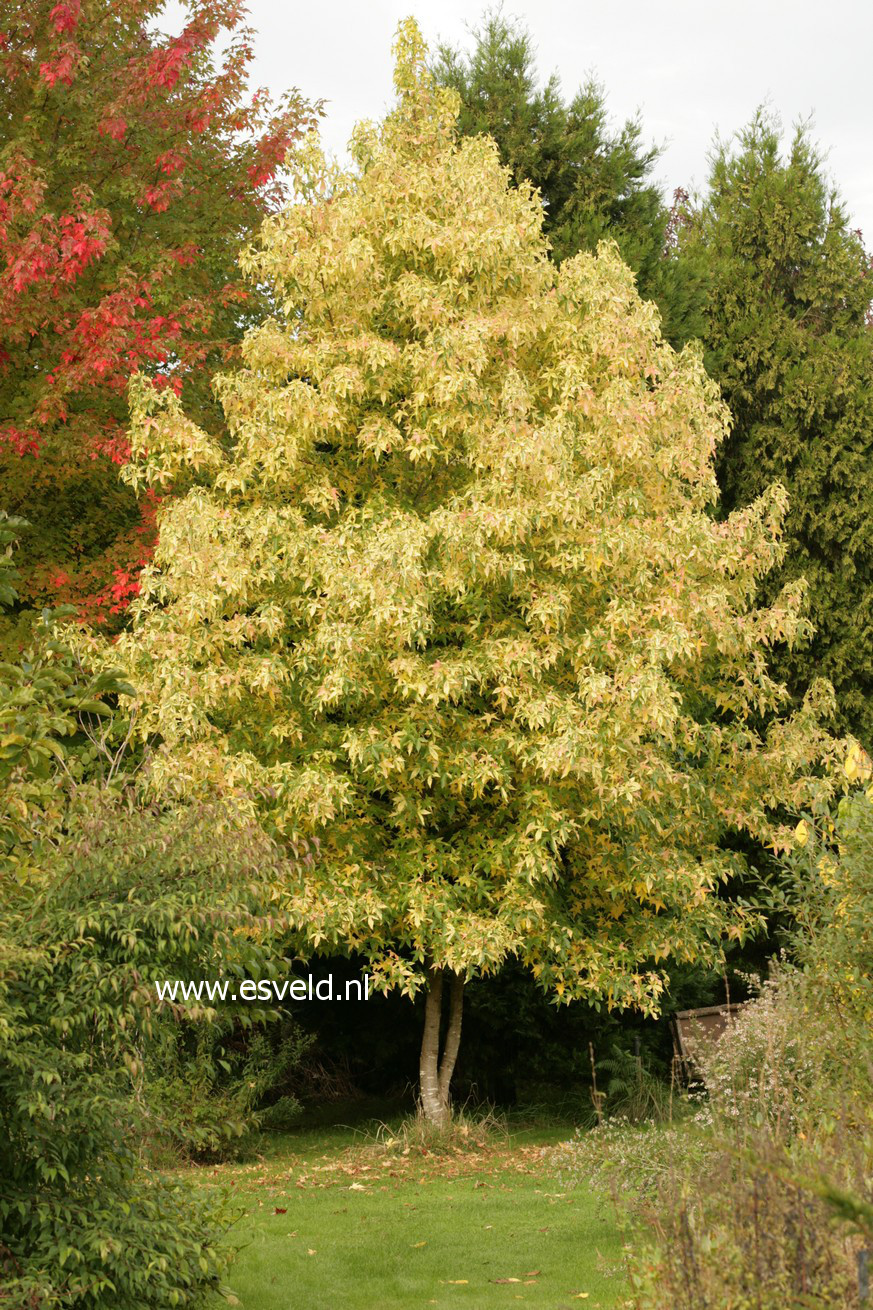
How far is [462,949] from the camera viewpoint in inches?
375

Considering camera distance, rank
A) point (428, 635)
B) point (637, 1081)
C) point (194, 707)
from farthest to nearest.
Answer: point (637, 1081) < point (428, 635) < point (194, 707)

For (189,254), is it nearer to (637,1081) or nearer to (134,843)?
(134,843)

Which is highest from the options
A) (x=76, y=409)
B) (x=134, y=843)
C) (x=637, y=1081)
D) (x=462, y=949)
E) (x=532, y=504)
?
(x=76, y=409)

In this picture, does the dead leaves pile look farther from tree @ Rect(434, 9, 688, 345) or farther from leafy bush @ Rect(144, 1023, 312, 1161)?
tree @ Rect(434, 9, 688, 345)

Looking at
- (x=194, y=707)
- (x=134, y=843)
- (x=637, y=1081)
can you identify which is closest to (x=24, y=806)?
(x=134, y=843)

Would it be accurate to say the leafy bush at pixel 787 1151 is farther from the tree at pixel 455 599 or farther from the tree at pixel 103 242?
the tree at pixel 103 242

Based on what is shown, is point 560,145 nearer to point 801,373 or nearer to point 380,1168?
point 801,373

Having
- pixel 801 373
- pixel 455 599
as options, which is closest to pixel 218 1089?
pixel 455 599

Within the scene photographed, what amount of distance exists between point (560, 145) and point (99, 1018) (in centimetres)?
1309

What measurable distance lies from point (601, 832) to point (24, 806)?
6751mm

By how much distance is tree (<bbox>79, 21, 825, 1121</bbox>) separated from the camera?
9547mm

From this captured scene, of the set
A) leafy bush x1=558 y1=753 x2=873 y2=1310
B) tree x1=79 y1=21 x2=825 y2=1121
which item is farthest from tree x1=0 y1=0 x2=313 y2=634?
leafy bush x1=558 y1=753 x2=873 y2=1310

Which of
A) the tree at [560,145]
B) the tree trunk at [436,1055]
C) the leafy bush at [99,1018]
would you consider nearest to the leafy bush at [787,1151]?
the leafy bush at [99,1018]

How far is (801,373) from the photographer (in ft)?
49.5
